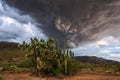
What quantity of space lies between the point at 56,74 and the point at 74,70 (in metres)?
5.09

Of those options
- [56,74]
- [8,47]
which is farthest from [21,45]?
[8,47]

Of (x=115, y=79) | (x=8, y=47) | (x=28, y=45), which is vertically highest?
(x=8, y=47)

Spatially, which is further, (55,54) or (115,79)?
(55,54)

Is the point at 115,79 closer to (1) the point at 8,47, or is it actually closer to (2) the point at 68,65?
(2) the point at 68,65

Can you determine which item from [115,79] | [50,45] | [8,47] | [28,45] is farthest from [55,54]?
[8,47]

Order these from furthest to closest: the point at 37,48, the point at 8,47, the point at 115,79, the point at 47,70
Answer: the point at 8,47, the point at 47,70, the point at 37,48, the point at 115,79

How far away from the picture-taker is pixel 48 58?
162 ft

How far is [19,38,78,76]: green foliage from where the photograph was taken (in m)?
47.8

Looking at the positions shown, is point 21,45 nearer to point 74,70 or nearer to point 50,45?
point 50,45

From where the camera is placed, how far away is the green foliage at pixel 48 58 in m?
47.8

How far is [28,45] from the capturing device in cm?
4797

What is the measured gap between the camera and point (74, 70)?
5231 cm

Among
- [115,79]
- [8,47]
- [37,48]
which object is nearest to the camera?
[115,79]

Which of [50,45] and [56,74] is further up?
[50,45]
